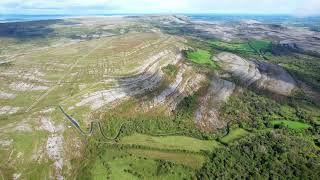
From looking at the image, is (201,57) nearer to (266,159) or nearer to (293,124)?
(293,124)

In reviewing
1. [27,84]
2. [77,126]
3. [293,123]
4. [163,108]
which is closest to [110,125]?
[77,126]

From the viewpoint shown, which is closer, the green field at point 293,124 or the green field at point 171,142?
the green field at point 171,142

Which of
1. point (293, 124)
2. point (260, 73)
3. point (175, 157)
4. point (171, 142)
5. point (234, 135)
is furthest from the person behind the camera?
point (260, 73)

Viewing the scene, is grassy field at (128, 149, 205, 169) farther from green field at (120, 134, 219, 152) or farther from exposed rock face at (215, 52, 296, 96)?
exposed rock face at (215, 52, 296, 96)

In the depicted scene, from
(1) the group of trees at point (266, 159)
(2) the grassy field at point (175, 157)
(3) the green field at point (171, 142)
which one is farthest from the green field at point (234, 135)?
(2) the grassy field at point (175, 157)

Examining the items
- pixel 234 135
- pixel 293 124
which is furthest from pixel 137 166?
pixel 293 124

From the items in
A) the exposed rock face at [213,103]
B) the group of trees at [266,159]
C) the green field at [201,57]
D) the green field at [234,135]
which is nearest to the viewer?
the group of trees at [266,159]

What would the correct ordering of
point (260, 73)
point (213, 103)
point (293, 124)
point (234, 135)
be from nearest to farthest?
point (234, 135), point (293, 124), point (213, 103), point (260, 73)

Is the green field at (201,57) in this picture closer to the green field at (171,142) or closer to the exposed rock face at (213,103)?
the exposed rock face at (213,103)
